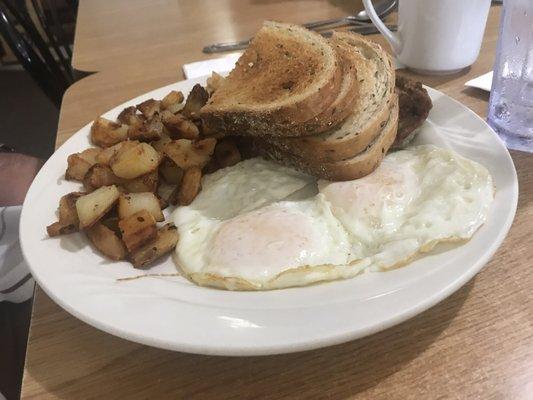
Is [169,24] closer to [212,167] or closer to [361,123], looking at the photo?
[212,167]

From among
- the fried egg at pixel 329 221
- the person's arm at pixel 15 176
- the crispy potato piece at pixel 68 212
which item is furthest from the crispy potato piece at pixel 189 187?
the person's arm at pixel 15 176

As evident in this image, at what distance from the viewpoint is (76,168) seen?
3.84 ft

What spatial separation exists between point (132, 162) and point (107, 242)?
21cm

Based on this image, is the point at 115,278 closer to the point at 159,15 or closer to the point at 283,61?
the point at 283,61

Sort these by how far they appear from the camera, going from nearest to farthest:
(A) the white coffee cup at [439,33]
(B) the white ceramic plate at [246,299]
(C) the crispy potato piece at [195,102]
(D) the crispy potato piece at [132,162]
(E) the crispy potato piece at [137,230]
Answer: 1. (B) the white ceramic plate at [246,299]
2. (E) the crispy potato piece at [137,230]
3. (D) the crispy potato piece at [132,162]
4. (C) the crispy potato piece at [195,102]
5. (A) the white coffee cup at [439,33]

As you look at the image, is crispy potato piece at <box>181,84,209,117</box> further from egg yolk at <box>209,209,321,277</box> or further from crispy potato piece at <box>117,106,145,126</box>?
egg yolk at <box>209,209,321,277</box>

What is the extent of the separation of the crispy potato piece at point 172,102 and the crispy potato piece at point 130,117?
7cm

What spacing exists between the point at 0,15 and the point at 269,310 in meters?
1.94

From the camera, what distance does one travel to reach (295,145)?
1.10 metres

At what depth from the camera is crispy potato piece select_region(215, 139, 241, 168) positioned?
124 centimetres

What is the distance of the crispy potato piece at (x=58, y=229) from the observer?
996 millimetres

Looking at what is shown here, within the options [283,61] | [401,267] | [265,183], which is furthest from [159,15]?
[401,267]

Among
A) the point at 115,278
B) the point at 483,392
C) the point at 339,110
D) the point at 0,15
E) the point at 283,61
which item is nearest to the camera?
the point at 483,392

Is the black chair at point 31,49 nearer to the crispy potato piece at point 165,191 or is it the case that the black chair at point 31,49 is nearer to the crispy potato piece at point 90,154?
the crispy potato piece at point 90,154
